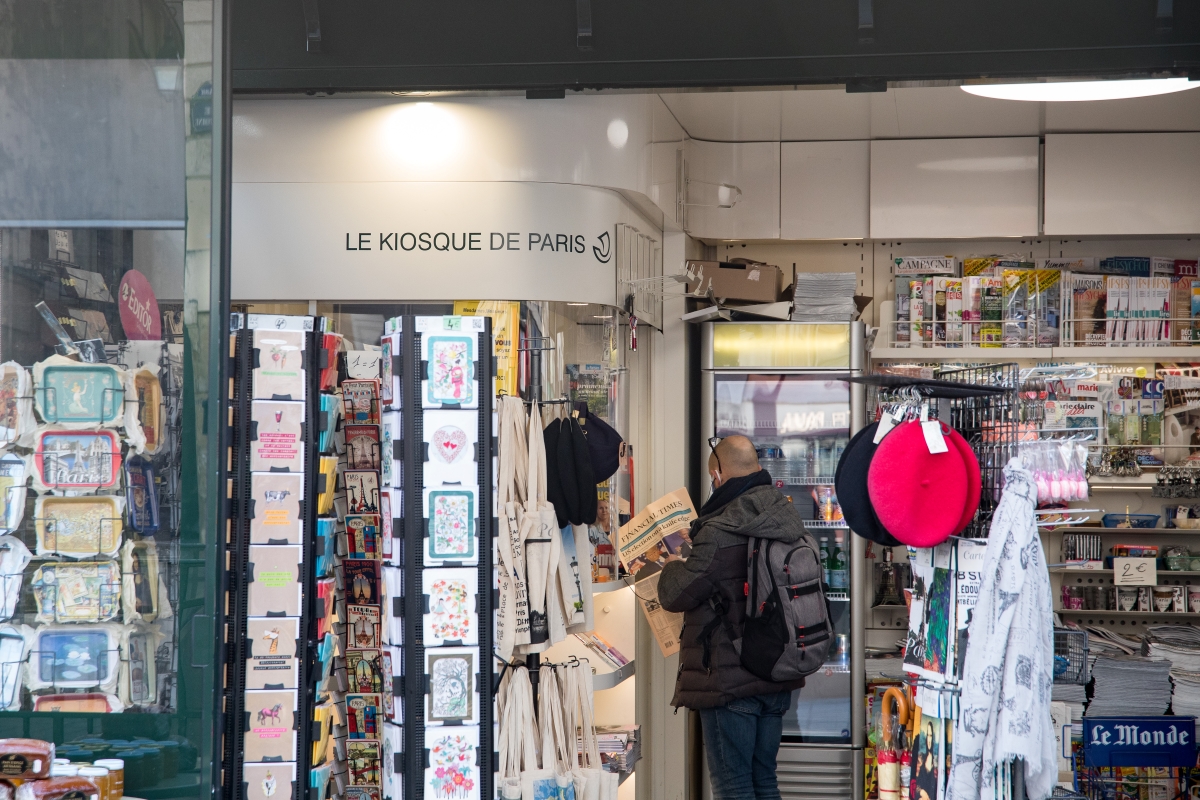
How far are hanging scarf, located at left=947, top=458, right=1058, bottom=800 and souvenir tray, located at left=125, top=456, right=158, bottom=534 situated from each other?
225 centimetres

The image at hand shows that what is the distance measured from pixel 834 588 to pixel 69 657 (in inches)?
172

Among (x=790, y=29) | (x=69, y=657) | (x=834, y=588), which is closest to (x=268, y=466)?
(x=69, y=657)

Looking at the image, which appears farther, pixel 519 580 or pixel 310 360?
pixel 519 580

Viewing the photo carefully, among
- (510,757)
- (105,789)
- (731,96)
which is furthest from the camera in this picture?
(731,96)

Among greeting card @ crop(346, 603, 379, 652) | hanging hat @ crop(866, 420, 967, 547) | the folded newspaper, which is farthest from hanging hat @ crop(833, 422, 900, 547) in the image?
greeting card @ crop(346, 603, 379, 652)

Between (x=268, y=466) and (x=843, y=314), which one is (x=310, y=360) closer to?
(x=268, y=466)

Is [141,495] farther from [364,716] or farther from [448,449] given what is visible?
[364,716]

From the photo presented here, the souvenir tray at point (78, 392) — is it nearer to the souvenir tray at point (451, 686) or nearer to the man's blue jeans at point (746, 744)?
the souvenir tray at point (451, 686)

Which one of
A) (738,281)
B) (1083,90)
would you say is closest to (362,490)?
(738,281)

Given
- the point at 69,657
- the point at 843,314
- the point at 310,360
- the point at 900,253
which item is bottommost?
the point at 69,657

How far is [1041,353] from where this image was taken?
6.40 meters

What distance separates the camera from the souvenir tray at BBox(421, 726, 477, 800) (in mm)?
3553

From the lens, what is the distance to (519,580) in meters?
4.24

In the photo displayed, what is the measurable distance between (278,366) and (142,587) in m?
0.98
